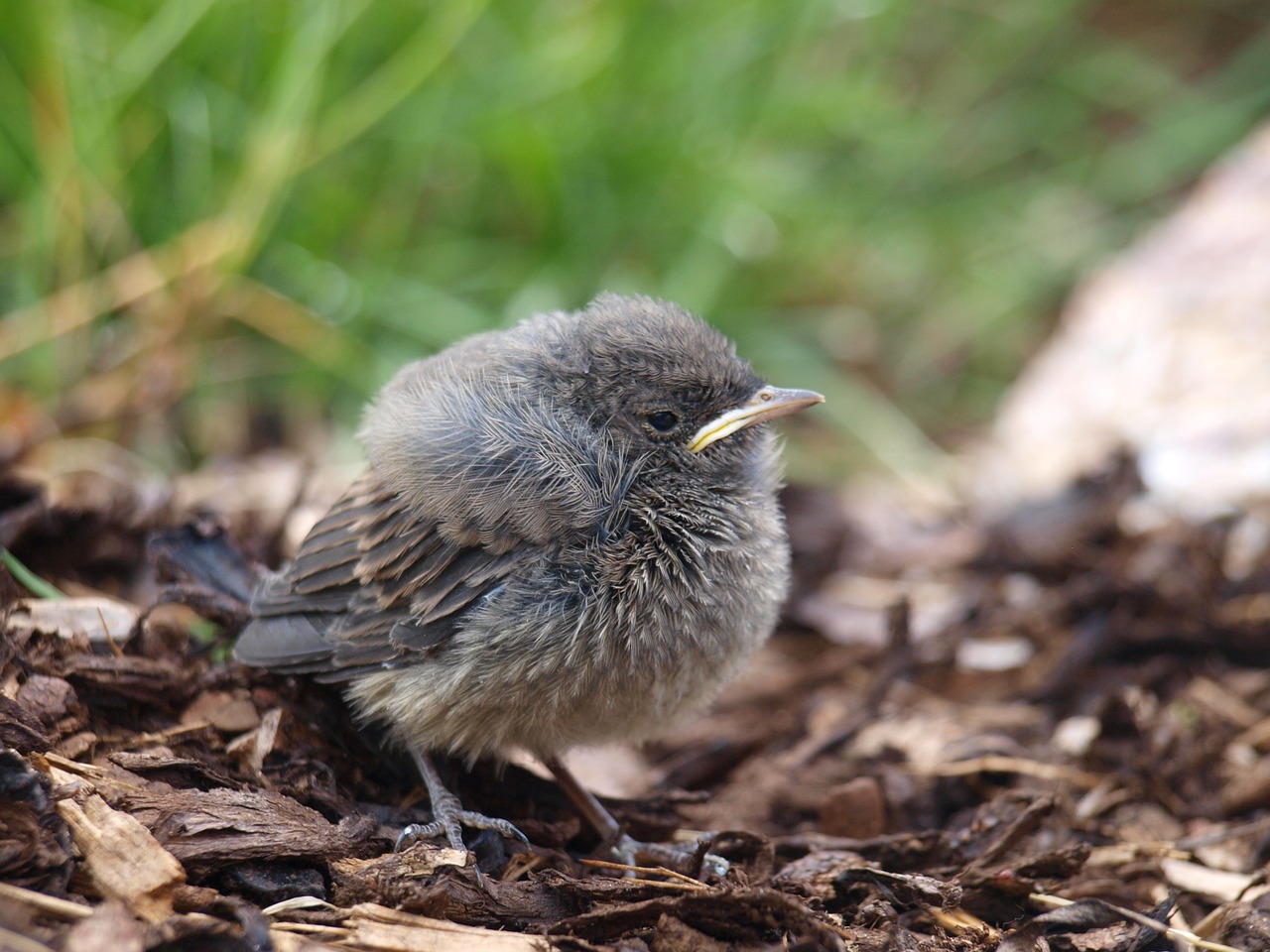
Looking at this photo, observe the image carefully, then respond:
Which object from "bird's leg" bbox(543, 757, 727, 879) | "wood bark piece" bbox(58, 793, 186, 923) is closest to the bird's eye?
"bird's leg" bbox(543, 757, 727, 879)

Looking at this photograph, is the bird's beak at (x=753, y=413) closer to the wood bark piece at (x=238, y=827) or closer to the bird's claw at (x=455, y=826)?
the bird's claw at (x=455, y=826)

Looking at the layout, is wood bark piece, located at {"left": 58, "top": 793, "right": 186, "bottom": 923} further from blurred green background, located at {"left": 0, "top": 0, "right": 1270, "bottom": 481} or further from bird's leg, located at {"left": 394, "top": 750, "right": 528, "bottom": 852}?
blurred green background, located at {"left": 0, "top": 0, "right": 1270, "bottom": 481}

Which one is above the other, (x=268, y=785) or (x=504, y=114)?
(x=504, y=114)

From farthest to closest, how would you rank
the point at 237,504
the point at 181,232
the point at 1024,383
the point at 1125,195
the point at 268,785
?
the point at 1125,195, the point at 1024,383, the point at 181,232, the point at 237,504, the point at 268,785

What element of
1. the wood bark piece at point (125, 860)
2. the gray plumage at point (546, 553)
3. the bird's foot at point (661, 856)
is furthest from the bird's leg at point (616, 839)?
the wood bark piece at point (125, 860)

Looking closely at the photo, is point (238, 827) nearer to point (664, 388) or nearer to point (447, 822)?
point (447, 822)

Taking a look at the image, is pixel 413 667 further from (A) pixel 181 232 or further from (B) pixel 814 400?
(A) pixel 181 232

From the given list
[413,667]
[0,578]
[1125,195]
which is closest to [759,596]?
[413,667]

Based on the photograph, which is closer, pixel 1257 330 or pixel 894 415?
pixel 1257 330
